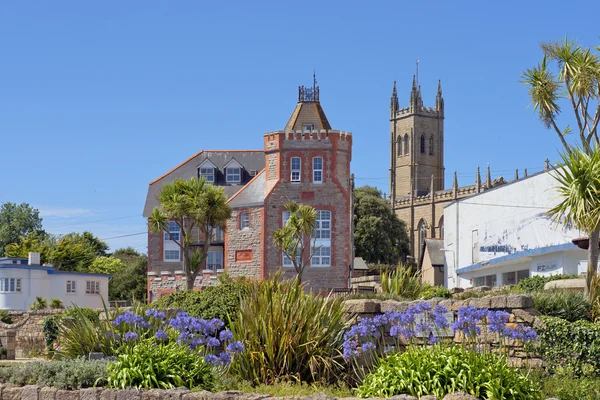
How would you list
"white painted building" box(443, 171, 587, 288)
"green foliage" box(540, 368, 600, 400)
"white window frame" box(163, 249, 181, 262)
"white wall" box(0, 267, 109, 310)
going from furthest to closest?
"white window frame" box(163, 249, 181, 262)
"white wall" box(0, 267, 109, 310)
"white painted building" box(443, 171, 587, 288)
"green foliage" box(540, 368, 600, 400)

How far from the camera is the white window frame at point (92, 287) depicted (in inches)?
2309

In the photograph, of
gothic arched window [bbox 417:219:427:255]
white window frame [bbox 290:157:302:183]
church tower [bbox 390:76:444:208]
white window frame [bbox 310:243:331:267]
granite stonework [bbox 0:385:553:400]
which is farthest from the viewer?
church tower [bbox 390:76:444:208]

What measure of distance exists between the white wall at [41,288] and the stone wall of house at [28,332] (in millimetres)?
14628

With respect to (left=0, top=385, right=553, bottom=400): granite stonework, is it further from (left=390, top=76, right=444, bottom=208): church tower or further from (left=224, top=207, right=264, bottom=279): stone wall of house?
(left=390, top=76, right=444, bottom=208): church tower

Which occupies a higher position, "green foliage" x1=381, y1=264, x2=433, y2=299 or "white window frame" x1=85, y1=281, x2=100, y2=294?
"green foliage" x1=381, y1=264, x2=433, y2=299

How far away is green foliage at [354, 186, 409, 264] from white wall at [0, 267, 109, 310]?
38.0 metres

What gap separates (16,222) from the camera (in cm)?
9675

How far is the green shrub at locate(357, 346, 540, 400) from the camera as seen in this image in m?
10.6

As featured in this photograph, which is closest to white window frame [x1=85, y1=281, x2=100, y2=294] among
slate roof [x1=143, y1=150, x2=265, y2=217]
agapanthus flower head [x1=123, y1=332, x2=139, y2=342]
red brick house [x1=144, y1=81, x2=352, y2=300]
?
red brick house [x1=144, y1=81, x2=352, y2=300]

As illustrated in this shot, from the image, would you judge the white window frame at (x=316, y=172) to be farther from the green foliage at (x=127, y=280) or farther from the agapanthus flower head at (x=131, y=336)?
the agapanthus flower head at (x=131, y=336)

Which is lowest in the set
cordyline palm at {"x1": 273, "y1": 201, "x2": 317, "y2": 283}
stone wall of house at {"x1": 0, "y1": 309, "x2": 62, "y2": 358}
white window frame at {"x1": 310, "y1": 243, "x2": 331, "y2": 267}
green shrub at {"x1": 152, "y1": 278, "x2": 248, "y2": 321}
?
stone wall of house at {"x1": 0, "y1": 309, "x2": 62, "y2": 358}

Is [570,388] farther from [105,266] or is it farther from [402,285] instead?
[105,266]

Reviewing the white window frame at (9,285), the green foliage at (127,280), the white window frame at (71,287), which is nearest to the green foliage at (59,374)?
the white window frame at (9,285)

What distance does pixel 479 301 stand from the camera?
52.4ft
